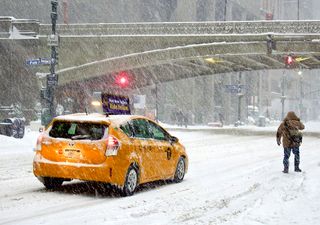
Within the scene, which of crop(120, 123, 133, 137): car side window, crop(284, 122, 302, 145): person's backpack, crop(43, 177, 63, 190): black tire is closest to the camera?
crop(120, 123, 133, 137): car side window

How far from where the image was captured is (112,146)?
31.9 ft

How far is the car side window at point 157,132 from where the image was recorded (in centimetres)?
1149

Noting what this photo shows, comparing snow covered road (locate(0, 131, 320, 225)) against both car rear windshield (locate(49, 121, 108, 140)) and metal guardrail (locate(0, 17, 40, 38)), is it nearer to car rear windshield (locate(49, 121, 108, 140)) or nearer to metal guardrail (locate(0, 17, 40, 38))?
car rear windshield (locate(49, 121, 108, 140))

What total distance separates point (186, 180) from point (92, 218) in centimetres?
520

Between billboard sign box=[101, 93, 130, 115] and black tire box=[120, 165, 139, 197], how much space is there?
8.73 ft

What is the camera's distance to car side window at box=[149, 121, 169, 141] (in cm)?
1149

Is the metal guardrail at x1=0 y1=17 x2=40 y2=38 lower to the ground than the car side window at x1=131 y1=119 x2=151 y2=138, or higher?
higher

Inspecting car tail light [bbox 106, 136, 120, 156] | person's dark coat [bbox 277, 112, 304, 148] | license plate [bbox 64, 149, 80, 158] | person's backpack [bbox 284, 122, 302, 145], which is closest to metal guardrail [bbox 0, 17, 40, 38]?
person's dark coat [bbox 277, 112, 304, 148]

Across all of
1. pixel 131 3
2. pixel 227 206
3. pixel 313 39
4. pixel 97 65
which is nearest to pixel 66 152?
pixel 227 206

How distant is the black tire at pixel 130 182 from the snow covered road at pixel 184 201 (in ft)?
0.51

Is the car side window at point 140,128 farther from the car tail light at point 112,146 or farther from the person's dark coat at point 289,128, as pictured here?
the person's dark coat at point 289,128

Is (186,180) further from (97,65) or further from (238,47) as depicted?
(97,65)

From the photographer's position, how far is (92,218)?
7867mm

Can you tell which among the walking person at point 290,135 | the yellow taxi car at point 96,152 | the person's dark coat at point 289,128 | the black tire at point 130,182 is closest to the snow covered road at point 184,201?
the black tire at point 130,182
